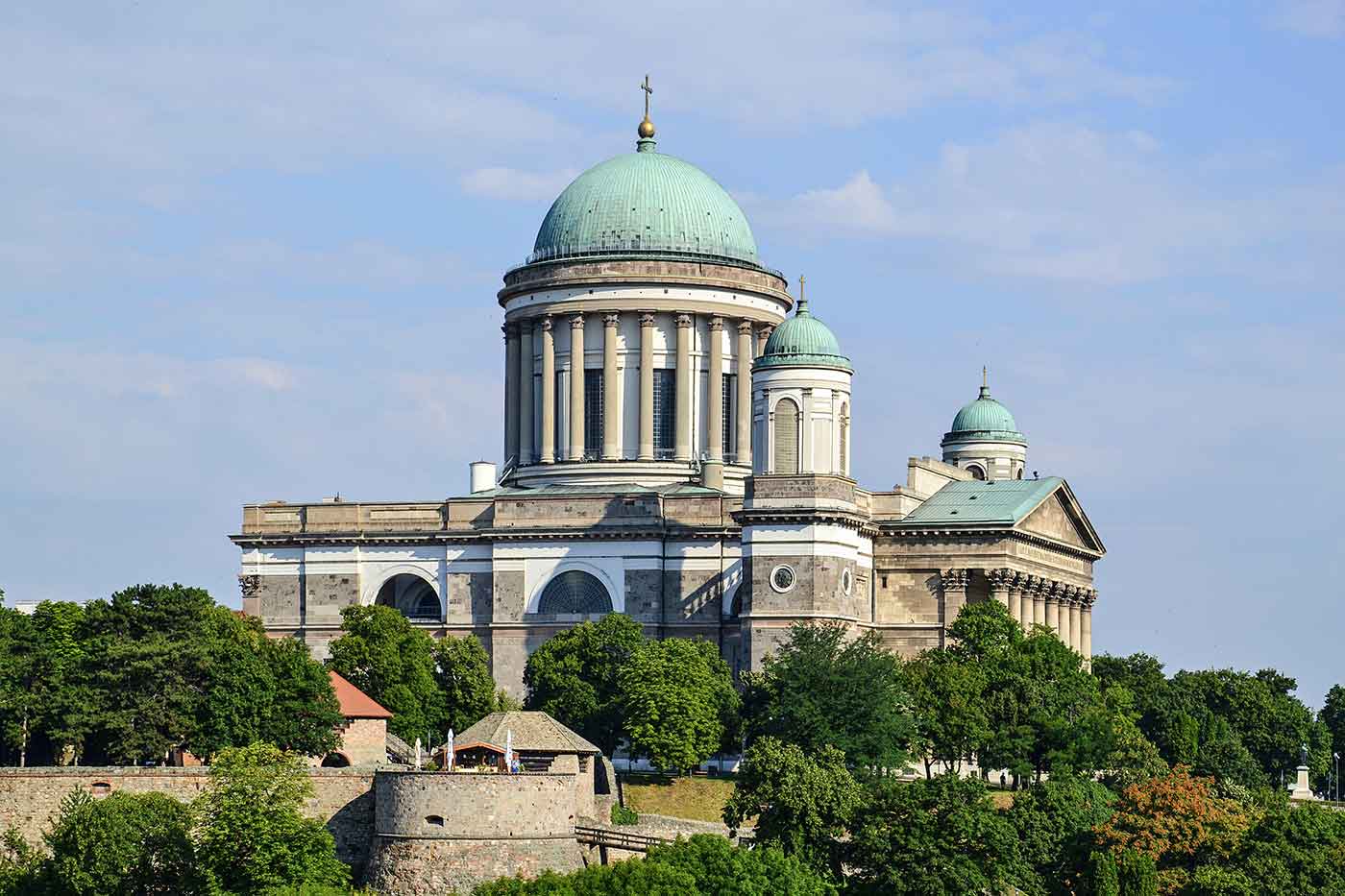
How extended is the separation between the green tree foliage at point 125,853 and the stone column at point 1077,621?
48.9 metres

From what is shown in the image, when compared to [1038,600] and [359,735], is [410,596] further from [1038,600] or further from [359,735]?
[359,735]

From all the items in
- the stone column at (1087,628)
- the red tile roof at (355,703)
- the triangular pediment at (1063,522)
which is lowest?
the red tile roof at (355,703)

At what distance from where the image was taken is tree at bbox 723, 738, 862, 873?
9494 cm

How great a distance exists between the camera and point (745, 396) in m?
134

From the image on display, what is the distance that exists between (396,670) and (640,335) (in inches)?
908

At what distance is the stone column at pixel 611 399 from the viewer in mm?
133000

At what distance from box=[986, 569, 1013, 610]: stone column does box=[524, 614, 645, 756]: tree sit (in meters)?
13.7

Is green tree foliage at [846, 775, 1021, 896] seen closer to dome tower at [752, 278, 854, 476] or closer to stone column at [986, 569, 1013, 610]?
dome tower at [752, 278, 854, 476]

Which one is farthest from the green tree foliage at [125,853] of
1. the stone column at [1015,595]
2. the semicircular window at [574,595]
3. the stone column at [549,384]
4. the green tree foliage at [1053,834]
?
the stone column at [549,384]

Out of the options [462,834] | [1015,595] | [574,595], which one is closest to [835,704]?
[462,834]

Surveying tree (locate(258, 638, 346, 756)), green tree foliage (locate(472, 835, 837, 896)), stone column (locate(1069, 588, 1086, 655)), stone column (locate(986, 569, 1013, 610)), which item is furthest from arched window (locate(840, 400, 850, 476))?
green tree foliage (locate(472, 835, 837, 896))

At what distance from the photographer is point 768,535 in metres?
120

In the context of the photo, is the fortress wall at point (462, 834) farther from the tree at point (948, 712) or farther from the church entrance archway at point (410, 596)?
the church entrance archway at point (410, 596)

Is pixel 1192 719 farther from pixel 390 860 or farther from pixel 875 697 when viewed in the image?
pixel 390 860
